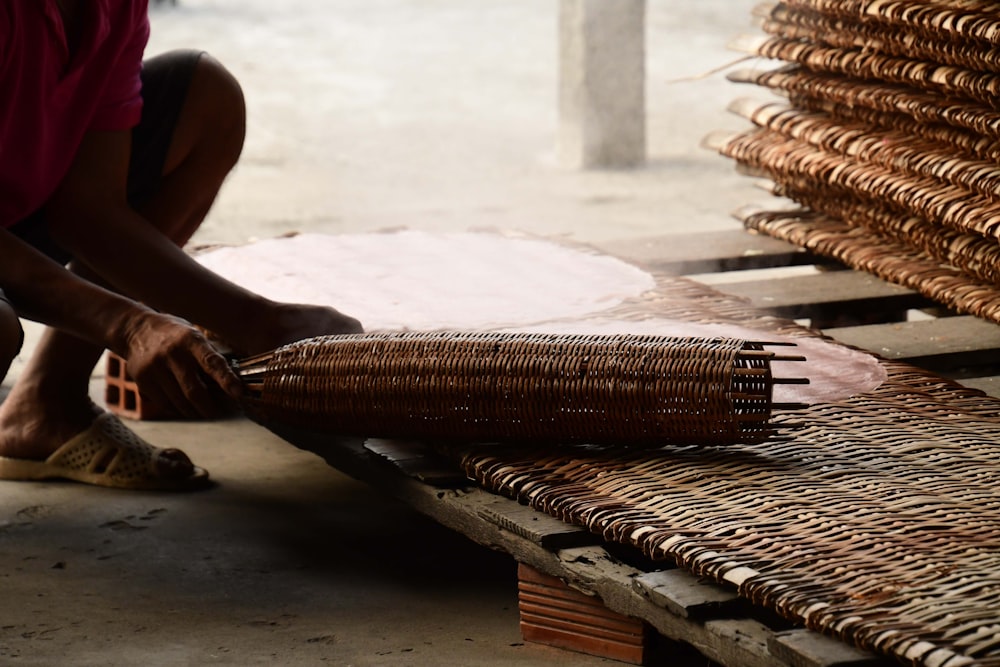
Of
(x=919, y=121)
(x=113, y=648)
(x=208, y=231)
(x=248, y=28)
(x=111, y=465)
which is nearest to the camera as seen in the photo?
(x=113, y=648)

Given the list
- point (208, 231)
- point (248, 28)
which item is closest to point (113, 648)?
point (208, 231)

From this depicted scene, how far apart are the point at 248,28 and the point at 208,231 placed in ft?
19.0

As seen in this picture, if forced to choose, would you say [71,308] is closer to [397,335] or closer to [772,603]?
[397,335]

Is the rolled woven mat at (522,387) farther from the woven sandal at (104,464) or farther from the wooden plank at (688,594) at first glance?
the woven sandal at (104,464)

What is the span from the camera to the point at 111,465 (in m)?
2.85

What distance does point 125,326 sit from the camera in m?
2.26

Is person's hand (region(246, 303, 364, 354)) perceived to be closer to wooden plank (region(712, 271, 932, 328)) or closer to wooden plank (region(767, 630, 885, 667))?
wooden plank (region(712, 271, 932, 328))

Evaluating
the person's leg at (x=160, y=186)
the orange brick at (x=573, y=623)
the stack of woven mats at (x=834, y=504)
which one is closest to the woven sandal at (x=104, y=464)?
the person's leg at (x=160, y=186)

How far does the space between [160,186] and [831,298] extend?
4.58 ft

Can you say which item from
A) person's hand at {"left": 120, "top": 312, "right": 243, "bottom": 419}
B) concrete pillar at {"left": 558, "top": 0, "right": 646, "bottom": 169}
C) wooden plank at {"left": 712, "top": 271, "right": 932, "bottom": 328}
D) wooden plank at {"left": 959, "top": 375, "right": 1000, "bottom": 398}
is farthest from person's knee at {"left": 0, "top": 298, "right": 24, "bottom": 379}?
concrete pillar at {"left": 558, "top": 0, "right": 646, "bottom": 169}

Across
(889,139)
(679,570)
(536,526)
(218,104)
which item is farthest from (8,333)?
(889,139)

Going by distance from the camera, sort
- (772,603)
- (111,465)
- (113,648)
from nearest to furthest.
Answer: (772,603) → (113,648) → (111,465)

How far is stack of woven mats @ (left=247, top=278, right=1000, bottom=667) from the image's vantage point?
5.25 ft

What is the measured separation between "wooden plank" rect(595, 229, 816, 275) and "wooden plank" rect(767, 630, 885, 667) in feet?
6.10
